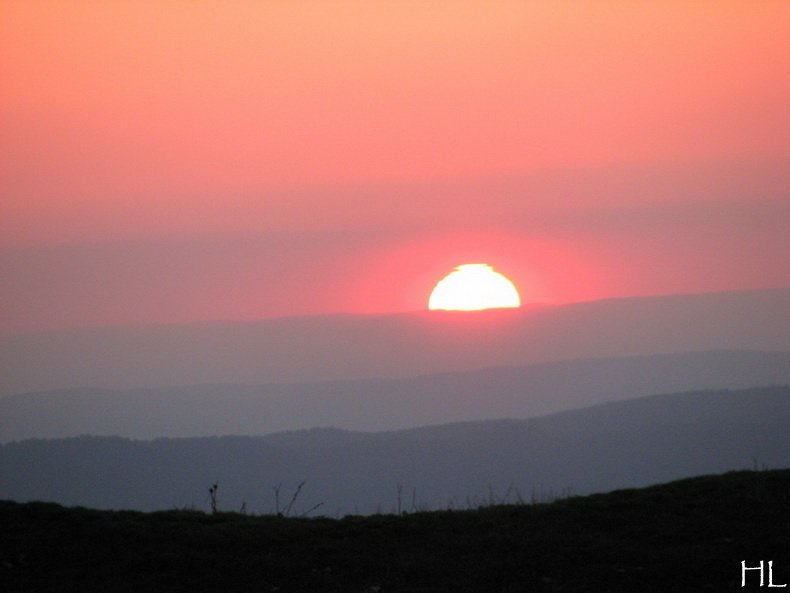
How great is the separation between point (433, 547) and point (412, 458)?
499ft

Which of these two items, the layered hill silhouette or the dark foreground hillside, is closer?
the dark foreground hillside

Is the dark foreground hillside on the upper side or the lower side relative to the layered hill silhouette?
lower

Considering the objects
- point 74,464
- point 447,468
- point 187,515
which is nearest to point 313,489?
point 447,468

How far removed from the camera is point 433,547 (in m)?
16.2

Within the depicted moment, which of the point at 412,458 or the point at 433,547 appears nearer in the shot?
the point at 433,547

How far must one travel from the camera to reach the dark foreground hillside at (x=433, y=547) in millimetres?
14906

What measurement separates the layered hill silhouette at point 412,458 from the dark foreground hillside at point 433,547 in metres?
115

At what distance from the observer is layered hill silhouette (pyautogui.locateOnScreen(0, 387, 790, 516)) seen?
14375 cm

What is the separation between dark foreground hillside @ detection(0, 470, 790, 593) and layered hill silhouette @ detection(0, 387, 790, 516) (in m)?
115

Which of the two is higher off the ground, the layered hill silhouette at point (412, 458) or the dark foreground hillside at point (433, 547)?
the layered hill silhouette at point (412, 458)

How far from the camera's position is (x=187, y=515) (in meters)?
18.5

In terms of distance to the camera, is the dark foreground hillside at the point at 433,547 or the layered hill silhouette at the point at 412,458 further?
the layered hill silhouette at the point at 412,458

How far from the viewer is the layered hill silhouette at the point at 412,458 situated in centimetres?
14375

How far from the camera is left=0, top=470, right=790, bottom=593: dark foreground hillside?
14.9 meters
